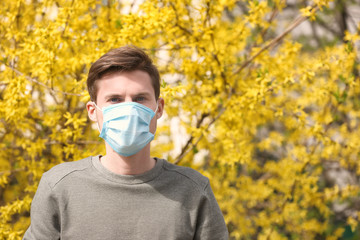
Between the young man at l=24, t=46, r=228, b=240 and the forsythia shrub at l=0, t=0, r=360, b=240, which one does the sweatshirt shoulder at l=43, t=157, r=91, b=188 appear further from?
the forsythia shrub at l=0, t=0, r=360, b=240

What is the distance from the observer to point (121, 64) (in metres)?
1.70

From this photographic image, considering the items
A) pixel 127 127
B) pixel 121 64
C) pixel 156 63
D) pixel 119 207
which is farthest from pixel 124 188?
pixel 156 63

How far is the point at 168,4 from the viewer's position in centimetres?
329

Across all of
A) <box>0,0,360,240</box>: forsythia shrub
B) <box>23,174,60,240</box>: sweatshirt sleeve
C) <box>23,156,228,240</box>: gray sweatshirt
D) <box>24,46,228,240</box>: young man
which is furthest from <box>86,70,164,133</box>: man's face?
<box>0,0,360,240</box>: forsythia shrub

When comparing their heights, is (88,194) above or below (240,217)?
above

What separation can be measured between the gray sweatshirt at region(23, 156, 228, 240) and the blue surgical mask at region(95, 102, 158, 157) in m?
0.13

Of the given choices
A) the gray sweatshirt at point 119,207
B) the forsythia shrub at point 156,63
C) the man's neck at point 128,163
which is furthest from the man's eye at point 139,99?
the forsythia shrub at point 156,63

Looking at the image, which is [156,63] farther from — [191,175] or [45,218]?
[45,218]

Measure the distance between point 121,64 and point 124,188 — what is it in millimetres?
515

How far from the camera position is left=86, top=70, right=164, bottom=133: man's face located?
67.1 inches

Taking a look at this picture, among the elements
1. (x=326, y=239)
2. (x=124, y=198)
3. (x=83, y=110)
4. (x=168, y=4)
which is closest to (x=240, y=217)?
(x=326, y=239)

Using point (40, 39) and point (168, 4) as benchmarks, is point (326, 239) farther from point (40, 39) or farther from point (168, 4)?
point (40, 39)

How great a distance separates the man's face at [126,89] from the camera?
67.1 inches

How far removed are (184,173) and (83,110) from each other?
1.98 meters
